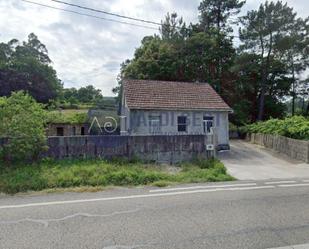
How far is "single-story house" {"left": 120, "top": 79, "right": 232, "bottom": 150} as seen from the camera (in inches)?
697

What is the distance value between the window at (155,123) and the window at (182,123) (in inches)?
56.3

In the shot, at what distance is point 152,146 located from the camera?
37.0 ft

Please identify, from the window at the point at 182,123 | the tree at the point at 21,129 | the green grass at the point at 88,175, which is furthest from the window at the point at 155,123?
the tree at the point at 21,129

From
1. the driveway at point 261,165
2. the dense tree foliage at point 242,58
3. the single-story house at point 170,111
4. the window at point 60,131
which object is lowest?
the driveway at point 261,165

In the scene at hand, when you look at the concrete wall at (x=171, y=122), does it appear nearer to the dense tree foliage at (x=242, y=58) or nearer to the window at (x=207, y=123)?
the window at (x=207, y=123)

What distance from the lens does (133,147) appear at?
11000mm

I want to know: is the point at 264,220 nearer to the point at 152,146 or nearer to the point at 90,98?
the point at 152,146

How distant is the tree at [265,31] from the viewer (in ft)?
95.2

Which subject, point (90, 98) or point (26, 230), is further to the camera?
point (90, 98)

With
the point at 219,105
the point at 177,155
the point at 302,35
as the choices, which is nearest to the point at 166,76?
the point at 219,105

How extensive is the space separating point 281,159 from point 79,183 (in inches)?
497

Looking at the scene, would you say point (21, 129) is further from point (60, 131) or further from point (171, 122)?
point (60, 131)

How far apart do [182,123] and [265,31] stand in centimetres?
1755

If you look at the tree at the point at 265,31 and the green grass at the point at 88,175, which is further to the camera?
the tree at the point at 265,31
